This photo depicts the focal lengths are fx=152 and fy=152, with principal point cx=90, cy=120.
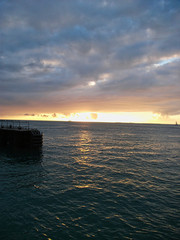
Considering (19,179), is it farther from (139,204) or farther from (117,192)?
(139,204)

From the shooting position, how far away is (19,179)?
21.8 meters

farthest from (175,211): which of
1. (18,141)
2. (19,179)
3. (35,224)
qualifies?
(18,141)

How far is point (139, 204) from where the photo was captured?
603 inches

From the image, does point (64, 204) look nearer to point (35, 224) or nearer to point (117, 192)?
point (35, 224)

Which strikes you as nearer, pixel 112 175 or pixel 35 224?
pixel 35 224

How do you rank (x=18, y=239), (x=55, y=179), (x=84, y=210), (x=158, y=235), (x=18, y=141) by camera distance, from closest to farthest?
(x=18, y=239) < (x=158, y=235) < (x=84, y=210) < (x=55, y=179) < (x=18, y=141)

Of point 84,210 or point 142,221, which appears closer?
point 142,221

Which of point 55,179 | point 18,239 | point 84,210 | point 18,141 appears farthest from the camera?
point 18,141

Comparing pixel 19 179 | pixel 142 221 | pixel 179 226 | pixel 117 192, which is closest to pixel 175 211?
pixel 179 226

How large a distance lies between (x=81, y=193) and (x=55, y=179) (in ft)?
18.9

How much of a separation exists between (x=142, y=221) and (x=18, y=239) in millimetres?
9500

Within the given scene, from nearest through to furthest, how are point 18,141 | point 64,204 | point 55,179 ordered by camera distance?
point 64,204 → point 55,179 → point 18,141

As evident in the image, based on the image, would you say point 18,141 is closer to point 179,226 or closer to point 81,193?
point 81,193

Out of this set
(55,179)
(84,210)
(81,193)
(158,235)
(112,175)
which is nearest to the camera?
(158,235)
